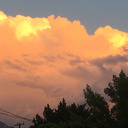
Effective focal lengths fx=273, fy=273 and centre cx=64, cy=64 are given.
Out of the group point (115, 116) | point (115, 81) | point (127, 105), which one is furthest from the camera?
point (115, 81)

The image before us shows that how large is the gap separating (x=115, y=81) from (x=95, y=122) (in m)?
4.15

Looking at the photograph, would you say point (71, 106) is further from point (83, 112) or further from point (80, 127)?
point (80, 127)

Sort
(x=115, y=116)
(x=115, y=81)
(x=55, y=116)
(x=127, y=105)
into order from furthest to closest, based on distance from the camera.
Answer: (x=55, y=116) < (x=115, y=81) < (x=115, y=116) < (x=127, y=105)

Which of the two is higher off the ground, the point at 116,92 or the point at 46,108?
the point at 46,108

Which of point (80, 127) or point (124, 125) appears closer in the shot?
point (124, 125)

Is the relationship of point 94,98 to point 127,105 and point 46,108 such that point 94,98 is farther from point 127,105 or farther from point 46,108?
point 46,108

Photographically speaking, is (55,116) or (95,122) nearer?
(95,122)

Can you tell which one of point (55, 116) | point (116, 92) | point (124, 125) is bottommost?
point (124, 125)

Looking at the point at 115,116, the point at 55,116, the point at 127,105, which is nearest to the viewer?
the point at 127,105

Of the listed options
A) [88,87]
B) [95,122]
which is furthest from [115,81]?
[95,122]

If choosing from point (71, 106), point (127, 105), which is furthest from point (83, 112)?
point (127, 105)

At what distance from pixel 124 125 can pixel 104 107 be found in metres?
2.68

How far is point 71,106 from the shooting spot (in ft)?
174

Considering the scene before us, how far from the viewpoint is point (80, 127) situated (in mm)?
→ 23766
